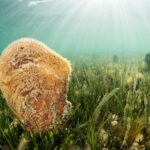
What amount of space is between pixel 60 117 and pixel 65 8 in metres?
39.2

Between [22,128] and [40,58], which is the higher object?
[40,58]

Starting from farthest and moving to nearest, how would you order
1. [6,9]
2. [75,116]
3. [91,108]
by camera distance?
[6,9]
[91,108]
[75,116]

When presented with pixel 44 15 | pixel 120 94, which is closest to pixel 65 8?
pixel 44 15

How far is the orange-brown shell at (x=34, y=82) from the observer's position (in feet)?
8.11

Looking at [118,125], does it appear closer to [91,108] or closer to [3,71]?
A: [91,108]

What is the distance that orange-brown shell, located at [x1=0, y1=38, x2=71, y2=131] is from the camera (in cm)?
247

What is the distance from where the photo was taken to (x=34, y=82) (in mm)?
2479

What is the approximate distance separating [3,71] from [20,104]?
1.14ft

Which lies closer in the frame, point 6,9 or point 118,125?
point 118,125

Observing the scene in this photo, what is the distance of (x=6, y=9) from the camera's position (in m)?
32.8

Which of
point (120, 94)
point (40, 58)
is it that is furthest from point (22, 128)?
point (120, 94)

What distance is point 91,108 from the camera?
3.20m

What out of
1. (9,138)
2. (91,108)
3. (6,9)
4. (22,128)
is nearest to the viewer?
(9,138)

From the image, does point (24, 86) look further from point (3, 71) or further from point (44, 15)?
point (44, 15)
